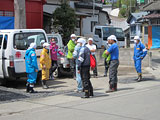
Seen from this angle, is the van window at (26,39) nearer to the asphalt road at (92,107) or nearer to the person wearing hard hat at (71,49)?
the person wearing hard hat at (71,49)

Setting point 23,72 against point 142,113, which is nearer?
point 142,113

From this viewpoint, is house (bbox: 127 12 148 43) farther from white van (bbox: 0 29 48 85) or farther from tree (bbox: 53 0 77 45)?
white van (bbox: 0 29 48 85)

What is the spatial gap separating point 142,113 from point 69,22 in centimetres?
1872

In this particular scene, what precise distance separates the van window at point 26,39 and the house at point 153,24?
18852 millimetres

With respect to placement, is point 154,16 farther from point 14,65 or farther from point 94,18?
point 14,65

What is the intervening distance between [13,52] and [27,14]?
10.3 m

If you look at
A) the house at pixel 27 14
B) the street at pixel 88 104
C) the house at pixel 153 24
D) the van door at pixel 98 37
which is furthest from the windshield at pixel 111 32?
the street at pixel 88 104

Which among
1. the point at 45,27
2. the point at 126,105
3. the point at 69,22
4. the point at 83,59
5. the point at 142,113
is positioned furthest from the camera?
the point at 45,27

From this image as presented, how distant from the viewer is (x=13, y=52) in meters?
11.3

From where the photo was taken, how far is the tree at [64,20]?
25.1 metres

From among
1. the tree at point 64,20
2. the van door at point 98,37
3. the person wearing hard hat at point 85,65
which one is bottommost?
the person wearing hard hat at point 85,65

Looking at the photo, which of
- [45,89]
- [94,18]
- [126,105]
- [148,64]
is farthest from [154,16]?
[126,105]

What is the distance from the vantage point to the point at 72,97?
9.99 metres

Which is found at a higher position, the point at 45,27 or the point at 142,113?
the point at 45,27
